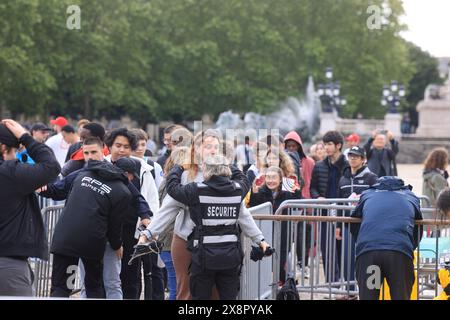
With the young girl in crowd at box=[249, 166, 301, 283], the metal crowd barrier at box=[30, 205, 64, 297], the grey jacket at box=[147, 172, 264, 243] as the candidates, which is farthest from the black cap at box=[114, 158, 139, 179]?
the young girl in crowd at box=[249, 166, 301, 283]

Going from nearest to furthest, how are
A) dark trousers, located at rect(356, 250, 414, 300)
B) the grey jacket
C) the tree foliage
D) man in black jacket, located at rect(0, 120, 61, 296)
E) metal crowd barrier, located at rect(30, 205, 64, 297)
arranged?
man in black jacket, located at rect(0, 120, 61, 296)
dark trousers, located at rect(356, 250, 414, 300)
the grey jacket
metal crowd barrier, located at rect(30, 205, 64, 297)
the tree foliage

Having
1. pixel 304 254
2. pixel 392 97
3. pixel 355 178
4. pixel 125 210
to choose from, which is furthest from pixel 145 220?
pixel 392 97

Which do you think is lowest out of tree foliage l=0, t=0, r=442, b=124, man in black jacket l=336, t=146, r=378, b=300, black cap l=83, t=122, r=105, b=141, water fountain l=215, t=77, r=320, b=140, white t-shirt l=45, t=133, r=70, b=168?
man in black jacket l=336, t=146, r=378, b=300

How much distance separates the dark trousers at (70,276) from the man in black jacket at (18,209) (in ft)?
2.82

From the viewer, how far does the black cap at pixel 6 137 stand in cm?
777

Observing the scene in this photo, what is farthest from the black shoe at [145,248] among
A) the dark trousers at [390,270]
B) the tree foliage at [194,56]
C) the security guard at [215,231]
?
the tree foliage at [194,56]

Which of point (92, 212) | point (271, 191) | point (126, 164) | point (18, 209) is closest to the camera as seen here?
point (18, 209)

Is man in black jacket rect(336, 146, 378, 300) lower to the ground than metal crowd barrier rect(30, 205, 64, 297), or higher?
higher

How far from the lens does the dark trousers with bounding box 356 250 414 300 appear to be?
818cm

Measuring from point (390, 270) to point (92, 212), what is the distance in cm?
243

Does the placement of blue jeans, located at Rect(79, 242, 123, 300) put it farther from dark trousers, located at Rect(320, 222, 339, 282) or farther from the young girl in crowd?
the young girl in crowd

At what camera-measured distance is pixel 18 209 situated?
25.3 ft

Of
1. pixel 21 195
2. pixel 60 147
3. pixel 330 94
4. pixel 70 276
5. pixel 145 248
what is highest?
pixel 330 94

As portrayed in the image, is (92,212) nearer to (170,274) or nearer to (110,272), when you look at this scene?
(110,272)
